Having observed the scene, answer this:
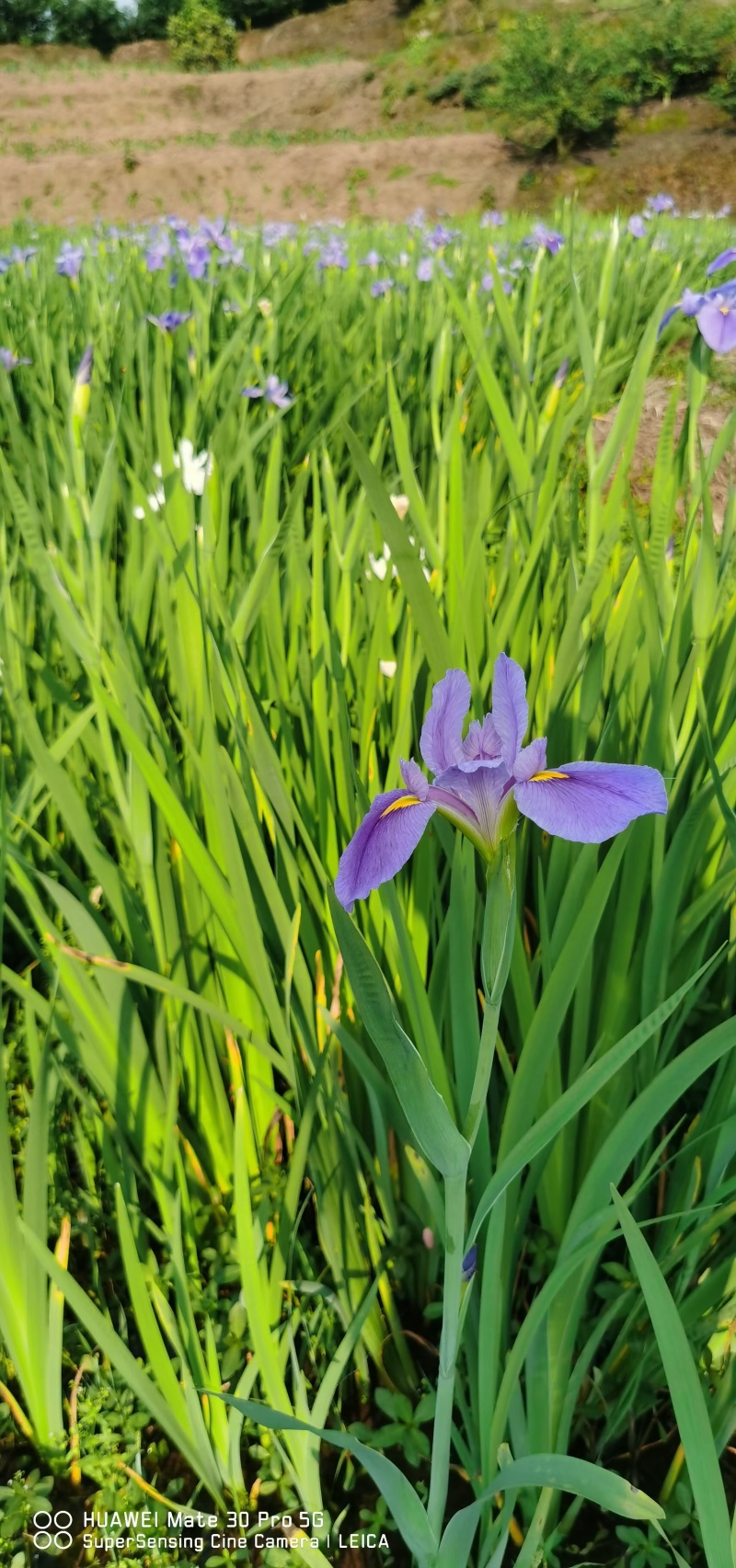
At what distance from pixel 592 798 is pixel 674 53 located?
21.1 m

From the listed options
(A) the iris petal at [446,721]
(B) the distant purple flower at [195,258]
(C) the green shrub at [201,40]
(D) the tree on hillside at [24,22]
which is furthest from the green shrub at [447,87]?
(A) the iris petal at [446,721]

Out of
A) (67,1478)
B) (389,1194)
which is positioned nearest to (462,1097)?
(389,1194)

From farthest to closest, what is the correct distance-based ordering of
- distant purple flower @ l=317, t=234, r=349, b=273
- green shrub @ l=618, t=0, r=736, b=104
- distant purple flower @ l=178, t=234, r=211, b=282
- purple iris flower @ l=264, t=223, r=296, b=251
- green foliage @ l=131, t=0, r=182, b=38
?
green foliage @ l=131, t=0, r=182, b=38 < green shrub @ l=618, t=0, r=736, b=104 < purple iris flower @ l=264, t=223, r=296, b=251 < distant purple flower @ l=317, t=234, r=349, b=273 < distant purple flower @ l=178, t=234, r=211, b=282

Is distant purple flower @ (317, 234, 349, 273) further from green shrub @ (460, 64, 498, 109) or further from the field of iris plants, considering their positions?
green shrub @ (460, 64, 498, 109)

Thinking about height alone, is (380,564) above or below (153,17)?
below

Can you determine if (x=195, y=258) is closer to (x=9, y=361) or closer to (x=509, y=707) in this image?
(x=9, y=361)

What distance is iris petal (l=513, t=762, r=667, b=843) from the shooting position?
1.22 feet

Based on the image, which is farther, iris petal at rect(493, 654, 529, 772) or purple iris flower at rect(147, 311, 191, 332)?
purple iris flower at rect(147, 311, 191, 332)

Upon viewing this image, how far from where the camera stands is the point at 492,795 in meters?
0.43

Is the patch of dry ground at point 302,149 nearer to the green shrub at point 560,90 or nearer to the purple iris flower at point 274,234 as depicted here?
the green shrub at point 560,90

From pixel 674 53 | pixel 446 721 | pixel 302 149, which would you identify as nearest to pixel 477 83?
pixel 302 149

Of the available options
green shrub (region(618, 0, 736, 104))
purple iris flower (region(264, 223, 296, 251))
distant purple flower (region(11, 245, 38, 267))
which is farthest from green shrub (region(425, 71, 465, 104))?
distant purple flower (region(11, 245, 38, 267))

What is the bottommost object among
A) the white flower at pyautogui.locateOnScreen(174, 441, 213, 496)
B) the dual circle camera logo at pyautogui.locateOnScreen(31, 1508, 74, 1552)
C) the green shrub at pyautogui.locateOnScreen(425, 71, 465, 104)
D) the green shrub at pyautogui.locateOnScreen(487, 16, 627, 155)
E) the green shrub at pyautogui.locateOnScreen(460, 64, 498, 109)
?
the dual circle camera logo at pyautogui.locateOnScreen(31, 1508, 74, 1552)

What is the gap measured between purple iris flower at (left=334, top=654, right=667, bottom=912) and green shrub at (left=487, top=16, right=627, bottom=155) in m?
19.3
